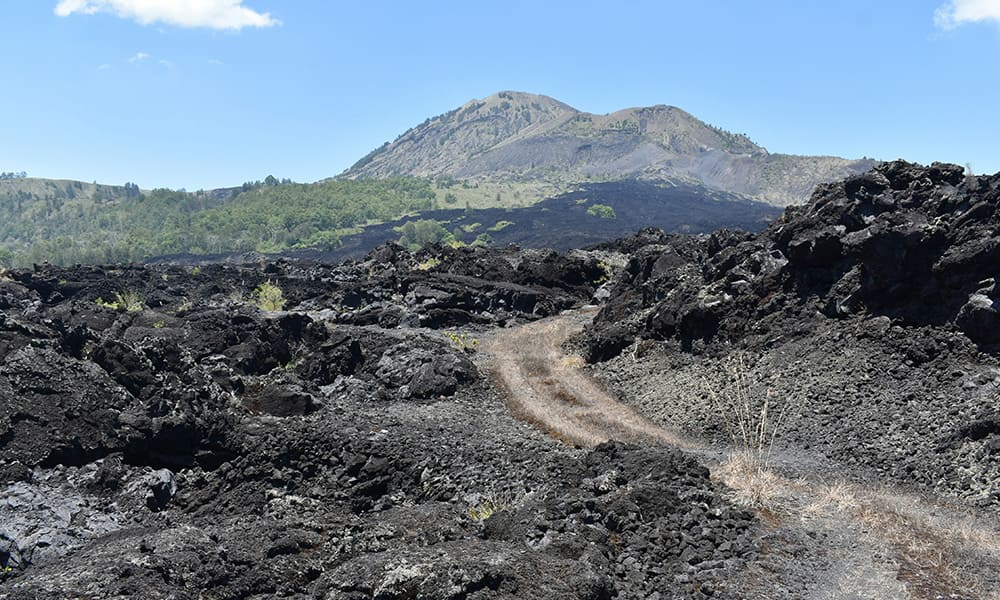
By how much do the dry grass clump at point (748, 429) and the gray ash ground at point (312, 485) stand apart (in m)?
0.96

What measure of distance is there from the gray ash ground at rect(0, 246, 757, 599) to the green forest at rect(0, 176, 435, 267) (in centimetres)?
10055

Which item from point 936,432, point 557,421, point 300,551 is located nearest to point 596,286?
point 557,421

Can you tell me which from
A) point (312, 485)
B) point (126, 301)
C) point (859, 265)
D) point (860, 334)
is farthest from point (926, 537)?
point (126, 301)

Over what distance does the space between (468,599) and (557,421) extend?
11254 millimetres

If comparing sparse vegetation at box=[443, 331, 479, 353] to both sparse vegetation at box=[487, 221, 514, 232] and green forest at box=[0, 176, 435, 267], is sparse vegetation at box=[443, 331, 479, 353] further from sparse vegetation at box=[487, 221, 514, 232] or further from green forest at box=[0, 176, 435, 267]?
green forest at box=[0, 176, 435, 267]

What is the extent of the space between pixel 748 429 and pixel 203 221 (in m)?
144

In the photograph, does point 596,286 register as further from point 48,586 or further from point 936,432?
point 48,586

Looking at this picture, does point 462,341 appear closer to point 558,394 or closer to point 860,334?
point 558,394

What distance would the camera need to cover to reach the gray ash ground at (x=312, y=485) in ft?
28.8

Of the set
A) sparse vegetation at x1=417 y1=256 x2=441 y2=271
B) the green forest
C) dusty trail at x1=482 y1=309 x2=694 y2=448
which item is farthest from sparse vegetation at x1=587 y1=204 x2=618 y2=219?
dusty trail at x1=482 y1=309 x2=694 y2=448

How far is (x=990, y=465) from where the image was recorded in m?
12.3

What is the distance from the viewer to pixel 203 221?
14325cm

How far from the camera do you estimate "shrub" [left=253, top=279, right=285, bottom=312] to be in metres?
41.0

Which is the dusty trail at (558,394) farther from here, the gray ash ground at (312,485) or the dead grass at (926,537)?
the dead grass at (926,537)
